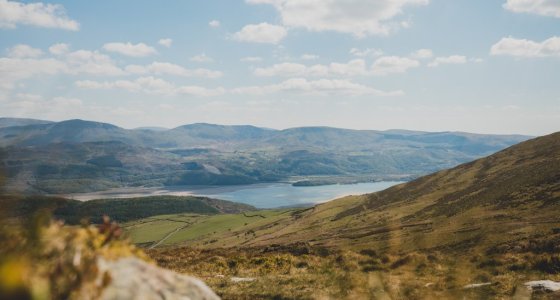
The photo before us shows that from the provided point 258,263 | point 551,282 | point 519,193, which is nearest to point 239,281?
point 258,263

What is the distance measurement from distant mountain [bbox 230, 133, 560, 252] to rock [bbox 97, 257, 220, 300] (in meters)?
35.2

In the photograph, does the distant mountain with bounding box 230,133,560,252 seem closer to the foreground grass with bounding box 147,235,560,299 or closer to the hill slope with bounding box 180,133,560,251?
the hill slope with bounding box 180,133,560,251

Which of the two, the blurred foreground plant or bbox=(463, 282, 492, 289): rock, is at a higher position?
the blurred foreground plant

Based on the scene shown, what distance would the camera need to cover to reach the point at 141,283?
5961mm

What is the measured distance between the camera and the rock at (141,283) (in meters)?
5.45

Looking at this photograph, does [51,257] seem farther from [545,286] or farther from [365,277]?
[545,286]

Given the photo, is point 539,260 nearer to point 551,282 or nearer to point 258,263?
point 551,282

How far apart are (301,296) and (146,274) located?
10.8 meters

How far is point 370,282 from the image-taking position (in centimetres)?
1839

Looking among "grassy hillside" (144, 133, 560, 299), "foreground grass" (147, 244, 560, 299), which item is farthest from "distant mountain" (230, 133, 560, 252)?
"foreground grass" (147, 244, 560, 299)

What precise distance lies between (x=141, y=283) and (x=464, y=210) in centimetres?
7933

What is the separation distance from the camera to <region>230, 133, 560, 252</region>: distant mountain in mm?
47697

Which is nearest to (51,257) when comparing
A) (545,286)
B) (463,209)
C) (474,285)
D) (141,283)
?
(141,283)

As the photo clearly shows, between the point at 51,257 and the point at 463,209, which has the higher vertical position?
the point at 51,257
